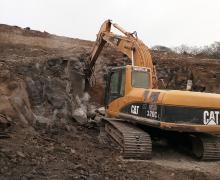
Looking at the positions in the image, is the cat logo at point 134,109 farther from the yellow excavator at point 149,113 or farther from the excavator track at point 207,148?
the excavator track at point 207,148

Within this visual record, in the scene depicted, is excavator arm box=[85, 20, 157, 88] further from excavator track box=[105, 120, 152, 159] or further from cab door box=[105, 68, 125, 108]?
excavator track box=[105, 120, 152, 159]

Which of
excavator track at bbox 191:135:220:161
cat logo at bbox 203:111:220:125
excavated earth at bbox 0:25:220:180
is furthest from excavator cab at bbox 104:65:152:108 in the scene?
cat logo at bbox 203:111:220:125

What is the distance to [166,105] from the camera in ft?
31.2

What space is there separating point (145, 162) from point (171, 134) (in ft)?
6.59

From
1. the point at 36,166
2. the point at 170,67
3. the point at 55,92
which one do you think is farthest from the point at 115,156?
the point at 170,67

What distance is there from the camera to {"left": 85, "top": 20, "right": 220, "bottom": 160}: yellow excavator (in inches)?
376

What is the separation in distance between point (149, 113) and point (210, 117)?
1.26 meters

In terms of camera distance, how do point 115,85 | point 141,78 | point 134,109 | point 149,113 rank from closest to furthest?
1. point 149,113
2. point 134,109
3. point 141,78
4. point 115,85

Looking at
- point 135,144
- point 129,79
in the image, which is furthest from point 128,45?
point 135,144

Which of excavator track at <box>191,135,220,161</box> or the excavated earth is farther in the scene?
excavator track at <box>191,135,220,161</box>

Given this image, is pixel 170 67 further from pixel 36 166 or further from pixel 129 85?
pixel 36 166

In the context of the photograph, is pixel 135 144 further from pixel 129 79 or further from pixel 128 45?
pixel 128 45

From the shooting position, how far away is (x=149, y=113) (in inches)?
395

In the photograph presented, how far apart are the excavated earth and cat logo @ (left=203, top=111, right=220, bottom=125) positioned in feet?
2.98
